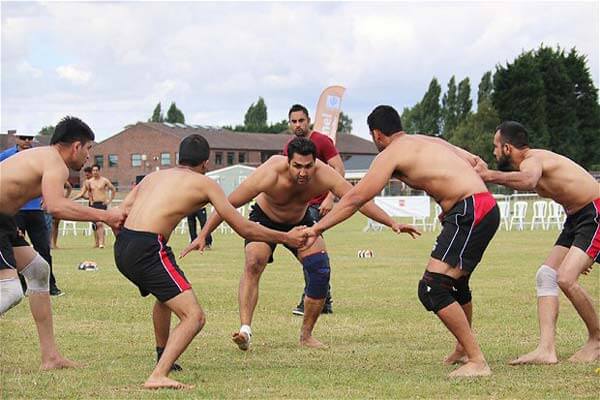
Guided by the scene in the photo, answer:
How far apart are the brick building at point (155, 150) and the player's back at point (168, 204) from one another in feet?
292

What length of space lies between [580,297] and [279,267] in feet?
37.5

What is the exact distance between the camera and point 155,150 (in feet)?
324

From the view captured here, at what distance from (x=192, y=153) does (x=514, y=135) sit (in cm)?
309

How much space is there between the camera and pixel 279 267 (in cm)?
1967

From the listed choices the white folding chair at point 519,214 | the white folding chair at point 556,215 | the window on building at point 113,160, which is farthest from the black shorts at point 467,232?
the window on building at point 113,160

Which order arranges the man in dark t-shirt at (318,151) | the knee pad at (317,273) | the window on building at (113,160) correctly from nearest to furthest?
the knee pad at (317,273), the man in dark t-shirt at (318,151), the window on building at (113,160)

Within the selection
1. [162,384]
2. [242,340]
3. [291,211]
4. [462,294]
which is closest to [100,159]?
[291,211]

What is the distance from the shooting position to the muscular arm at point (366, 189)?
25.9 feet

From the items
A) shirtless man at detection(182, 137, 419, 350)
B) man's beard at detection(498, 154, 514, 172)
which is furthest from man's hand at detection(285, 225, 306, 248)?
man's beard at detection(498, 154, 514, 172)

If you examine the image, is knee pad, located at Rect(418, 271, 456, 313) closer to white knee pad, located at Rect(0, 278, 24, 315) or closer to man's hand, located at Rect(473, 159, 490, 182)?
man's hand, located at Rect(473, 159, 490, 182)

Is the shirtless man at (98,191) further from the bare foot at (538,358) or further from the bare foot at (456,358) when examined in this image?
the bare foot at (538,358)

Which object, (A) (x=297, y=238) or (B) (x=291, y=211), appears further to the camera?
(B) (x=291, y=211)

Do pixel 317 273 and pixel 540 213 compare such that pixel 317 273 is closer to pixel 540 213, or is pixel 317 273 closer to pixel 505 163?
pixel 505 163

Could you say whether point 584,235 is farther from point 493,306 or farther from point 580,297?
point 493,306
